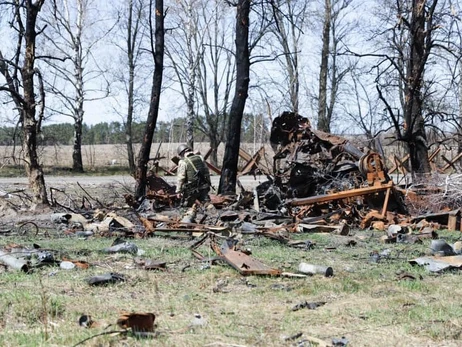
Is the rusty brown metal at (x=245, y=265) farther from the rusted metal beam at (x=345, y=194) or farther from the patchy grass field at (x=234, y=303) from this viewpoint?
the rusted metal beam at (x=345, y=194)

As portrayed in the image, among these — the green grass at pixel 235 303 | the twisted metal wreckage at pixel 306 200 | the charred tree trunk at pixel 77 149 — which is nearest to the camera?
the green grass at pixel 235 303

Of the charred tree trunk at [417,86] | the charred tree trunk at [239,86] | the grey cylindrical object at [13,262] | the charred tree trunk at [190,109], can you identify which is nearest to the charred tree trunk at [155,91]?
the charred tree trunk at [239,86]

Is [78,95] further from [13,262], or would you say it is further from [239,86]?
[13,262]

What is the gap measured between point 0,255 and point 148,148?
9.18 meters

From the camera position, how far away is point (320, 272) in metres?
5.65

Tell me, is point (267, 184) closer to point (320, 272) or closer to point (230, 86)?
point (320, 272)

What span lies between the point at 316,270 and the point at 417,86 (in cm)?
1030

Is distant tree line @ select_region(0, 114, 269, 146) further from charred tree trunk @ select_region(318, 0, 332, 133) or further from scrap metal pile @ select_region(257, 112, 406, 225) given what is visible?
scrap metal pile @ select_region(257, 112, 406, 225)

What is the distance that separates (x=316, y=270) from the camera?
18.6 ft

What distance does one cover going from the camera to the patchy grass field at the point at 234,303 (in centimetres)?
371

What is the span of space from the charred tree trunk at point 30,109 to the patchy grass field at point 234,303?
5615mm

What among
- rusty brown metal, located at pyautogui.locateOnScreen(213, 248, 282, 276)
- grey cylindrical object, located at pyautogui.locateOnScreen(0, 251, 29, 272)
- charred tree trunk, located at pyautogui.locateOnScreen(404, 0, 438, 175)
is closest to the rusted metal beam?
charred tree trunk, located at pyautogui.locateOnScreen(404, 0, 438, 175)

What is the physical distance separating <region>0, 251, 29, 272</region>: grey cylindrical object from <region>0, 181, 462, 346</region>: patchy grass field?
0.18 metres

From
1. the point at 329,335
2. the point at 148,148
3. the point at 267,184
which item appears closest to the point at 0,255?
the point at 329,335
